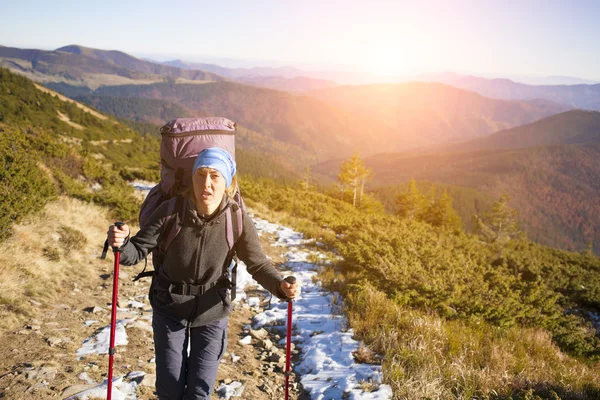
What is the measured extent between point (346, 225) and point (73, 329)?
37.6 feet

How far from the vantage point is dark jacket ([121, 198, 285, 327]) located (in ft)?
9.11

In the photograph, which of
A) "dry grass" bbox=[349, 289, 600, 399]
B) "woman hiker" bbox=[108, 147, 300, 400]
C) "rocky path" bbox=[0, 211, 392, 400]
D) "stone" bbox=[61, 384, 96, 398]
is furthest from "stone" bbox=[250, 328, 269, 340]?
"woman hiker" bbox=[108, 147, 300, 400]

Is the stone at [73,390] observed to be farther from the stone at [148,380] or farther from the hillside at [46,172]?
the hillside at [46,172]

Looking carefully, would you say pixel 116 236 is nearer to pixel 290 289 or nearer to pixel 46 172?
pixel 290 289

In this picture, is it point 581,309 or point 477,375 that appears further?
point 581,309

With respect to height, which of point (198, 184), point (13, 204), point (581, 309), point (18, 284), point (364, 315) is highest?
point (198, 184)

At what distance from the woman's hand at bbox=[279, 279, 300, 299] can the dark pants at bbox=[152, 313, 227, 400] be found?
0.62m

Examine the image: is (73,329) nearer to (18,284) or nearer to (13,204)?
(18,284)

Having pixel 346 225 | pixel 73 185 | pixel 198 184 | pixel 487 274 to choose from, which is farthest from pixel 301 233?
pixel 198 184

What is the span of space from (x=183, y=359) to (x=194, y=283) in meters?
0.66

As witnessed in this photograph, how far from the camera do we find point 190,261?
2787mm

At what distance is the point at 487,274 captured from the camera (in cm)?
1030

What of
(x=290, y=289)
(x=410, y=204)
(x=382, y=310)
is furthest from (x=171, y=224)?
(x=410, y=204)

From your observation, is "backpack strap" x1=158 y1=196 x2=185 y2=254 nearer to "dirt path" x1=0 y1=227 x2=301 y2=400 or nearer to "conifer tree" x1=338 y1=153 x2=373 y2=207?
"dirt path" x1=0 y1=227 x2=301 y2=400
